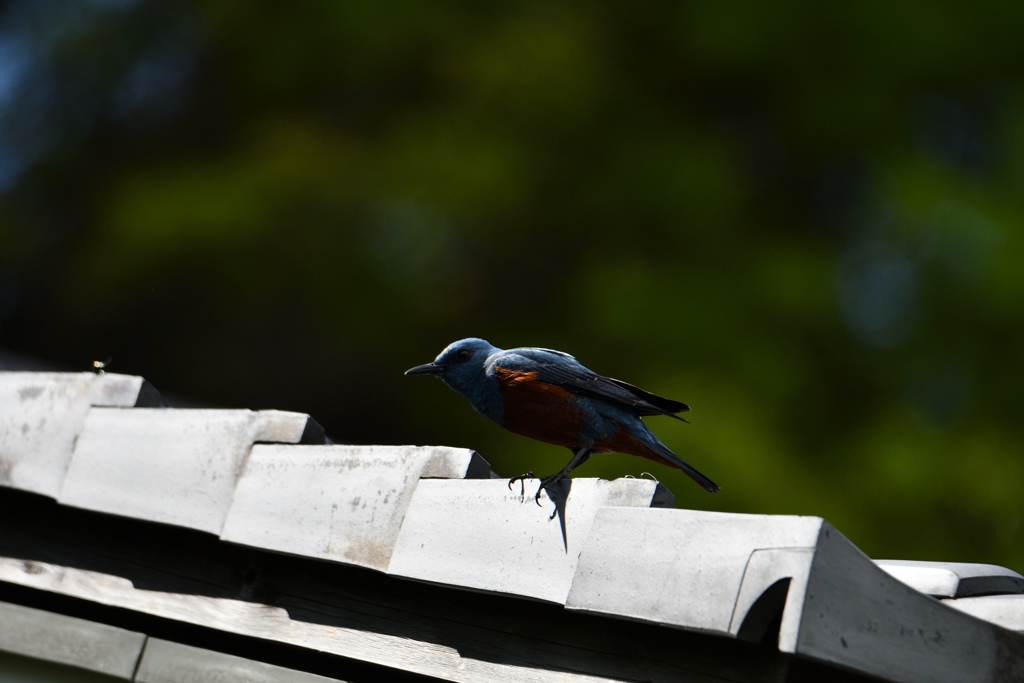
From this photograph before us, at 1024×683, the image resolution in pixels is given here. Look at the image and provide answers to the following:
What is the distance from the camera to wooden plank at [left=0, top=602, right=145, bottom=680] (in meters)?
1.94

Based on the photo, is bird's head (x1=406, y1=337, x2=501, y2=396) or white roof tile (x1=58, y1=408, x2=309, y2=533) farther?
bird's head (x1=406, y1=337, x2=501, y2=396)

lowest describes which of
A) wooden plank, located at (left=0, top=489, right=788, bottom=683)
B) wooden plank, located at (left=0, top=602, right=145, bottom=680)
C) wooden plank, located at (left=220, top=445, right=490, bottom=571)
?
wooden plank, located at (left=0, top=602, right=145, bottom=680)

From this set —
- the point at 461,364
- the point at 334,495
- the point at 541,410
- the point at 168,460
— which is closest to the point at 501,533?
the point at 334,495

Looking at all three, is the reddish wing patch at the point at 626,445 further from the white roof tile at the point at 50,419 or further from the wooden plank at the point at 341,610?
the white roof tile at the point at 50,419

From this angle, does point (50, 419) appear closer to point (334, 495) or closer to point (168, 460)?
point (168, 460)

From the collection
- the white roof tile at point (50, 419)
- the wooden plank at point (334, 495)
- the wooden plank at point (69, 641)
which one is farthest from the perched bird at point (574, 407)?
the wooden plank at point (69, 641)

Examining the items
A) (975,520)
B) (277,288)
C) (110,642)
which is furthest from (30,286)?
(975,520)

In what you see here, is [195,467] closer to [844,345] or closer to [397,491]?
[397,491]

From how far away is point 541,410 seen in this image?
→ 188 centimetres

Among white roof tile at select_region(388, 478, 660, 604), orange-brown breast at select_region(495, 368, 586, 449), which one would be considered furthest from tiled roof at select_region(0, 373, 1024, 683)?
orange-brown breast at select_region(495, 368, 586, 449)

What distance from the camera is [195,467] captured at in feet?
6.04

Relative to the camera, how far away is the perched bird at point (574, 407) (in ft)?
6.11

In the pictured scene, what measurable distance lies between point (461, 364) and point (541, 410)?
330 millimetres

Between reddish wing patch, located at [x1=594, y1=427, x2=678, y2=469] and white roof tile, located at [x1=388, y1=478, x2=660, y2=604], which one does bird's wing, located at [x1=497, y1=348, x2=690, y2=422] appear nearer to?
reddish wing patch, located at [x1=594, y1=427, x2=678, y2=469]
